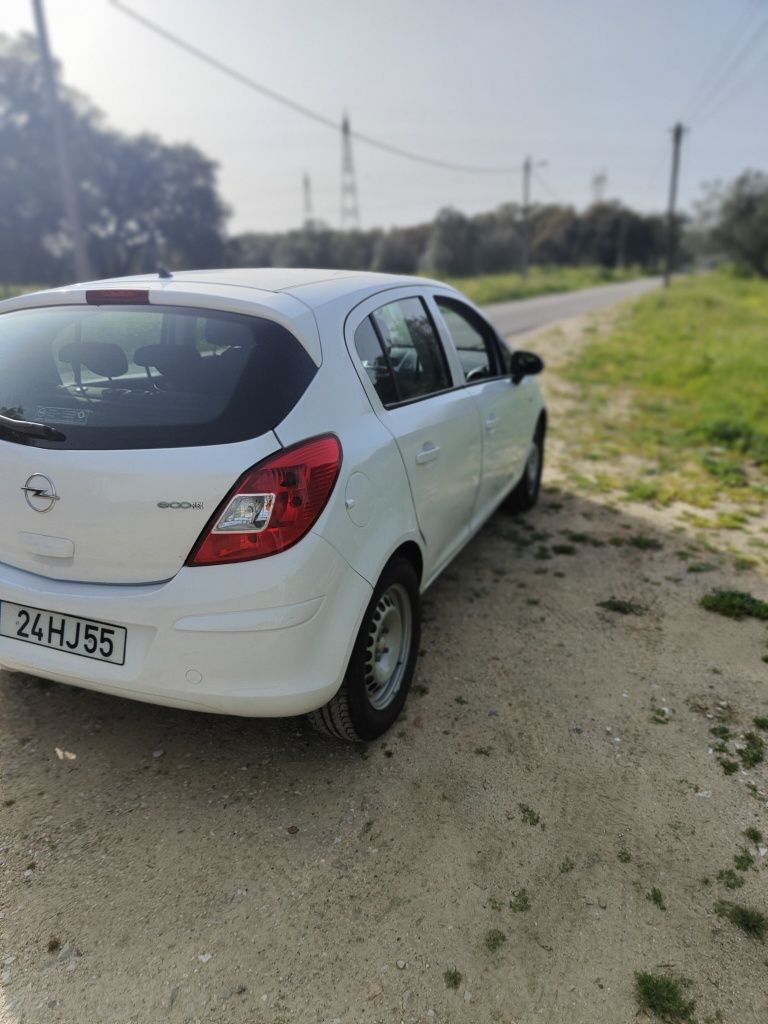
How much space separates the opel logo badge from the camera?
2273 millimetres

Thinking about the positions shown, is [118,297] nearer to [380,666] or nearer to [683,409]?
[380,666]

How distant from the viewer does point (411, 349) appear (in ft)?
10.7

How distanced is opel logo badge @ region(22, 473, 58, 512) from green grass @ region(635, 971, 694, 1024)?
7.20ft

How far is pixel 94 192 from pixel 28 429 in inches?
1826

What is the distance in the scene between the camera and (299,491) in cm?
Answer: 224

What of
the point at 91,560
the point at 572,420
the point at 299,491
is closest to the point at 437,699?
the point at 299,491

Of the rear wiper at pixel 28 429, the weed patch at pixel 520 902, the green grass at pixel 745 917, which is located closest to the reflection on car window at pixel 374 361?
the rear wiper at pixel 28 429

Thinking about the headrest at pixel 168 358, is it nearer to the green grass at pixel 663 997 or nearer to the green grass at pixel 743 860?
the green grass at pixel 663 997

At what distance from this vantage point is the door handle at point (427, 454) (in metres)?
3.01

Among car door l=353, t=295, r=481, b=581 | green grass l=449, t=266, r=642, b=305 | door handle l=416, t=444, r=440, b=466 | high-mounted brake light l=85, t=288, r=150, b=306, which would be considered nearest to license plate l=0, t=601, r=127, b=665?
high-mounted brake light l=85, t=288, r=150, b=306

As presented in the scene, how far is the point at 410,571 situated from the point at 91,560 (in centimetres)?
124

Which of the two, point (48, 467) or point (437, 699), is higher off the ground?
point (48, 467)

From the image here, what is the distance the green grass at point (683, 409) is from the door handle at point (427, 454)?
3.36 metres

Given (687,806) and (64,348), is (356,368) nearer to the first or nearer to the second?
(64,348)
